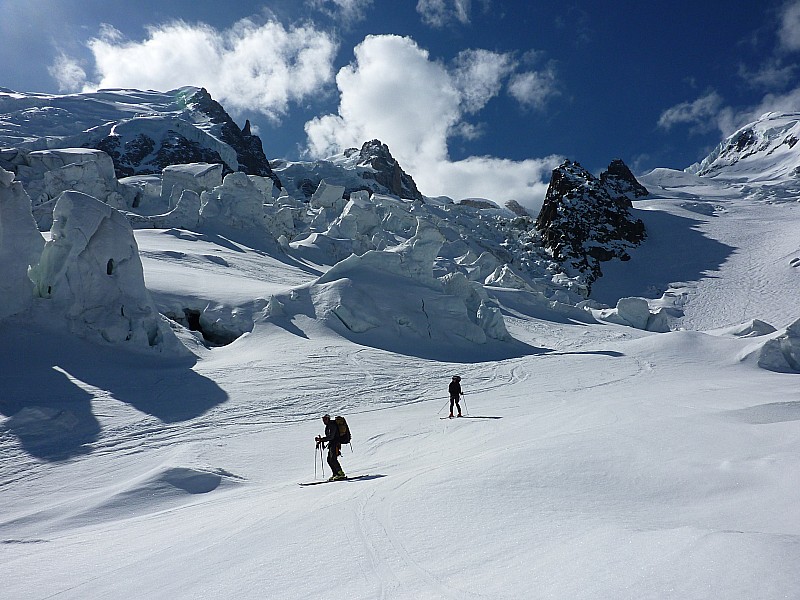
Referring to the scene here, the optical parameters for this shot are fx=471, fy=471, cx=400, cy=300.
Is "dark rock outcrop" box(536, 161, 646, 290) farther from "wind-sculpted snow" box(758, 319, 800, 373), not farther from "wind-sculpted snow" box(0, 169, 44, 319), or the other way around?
"wind-sculpted snow" box(0, 169, 44, 319)

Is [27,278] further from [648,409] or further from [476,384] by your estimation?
[648,409]

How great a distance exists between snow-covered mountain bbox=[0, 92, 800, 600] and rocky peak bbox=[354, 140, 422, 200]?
86.0 metres

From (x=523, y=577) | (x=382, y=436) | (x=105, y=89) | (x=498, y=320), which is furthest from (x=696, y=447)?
(x=105, y=89)

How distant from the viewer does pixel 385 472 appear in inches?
286

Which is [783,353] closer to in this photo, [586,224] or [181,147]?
[586,224]

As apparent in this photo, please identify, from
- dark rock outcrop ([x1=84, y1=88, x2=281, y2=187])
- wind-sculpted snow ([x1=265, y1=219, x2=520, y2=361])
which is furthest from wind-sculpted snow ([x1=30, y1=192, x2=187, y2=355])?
dark rock outcrop ([x1=84, y1=88, x2=281, y2=187])

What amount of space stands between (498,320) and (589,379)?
766 centimetres

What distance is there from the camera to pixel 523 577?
313 cm

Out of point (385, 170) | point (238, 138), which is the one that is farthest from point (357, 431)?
point (238, 138)

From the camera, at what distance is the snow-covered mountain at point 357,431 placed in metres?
3.59

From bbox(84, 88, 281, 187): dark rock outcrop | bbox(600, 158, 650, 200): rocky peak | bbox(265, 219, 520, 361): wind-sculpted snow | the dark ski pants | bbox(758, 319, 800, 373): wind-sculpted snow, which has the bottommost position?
the dark ski pants

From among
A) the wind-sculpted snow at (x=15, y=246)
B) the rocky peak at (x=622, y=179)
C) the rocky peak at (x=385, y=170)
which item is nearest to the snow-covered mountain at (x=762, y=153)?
the rocky peak at (x=622, y=179)

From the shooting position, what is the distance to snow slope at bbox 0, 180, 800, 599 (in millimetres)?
3357

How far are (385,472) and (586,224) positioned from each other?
83892mm
